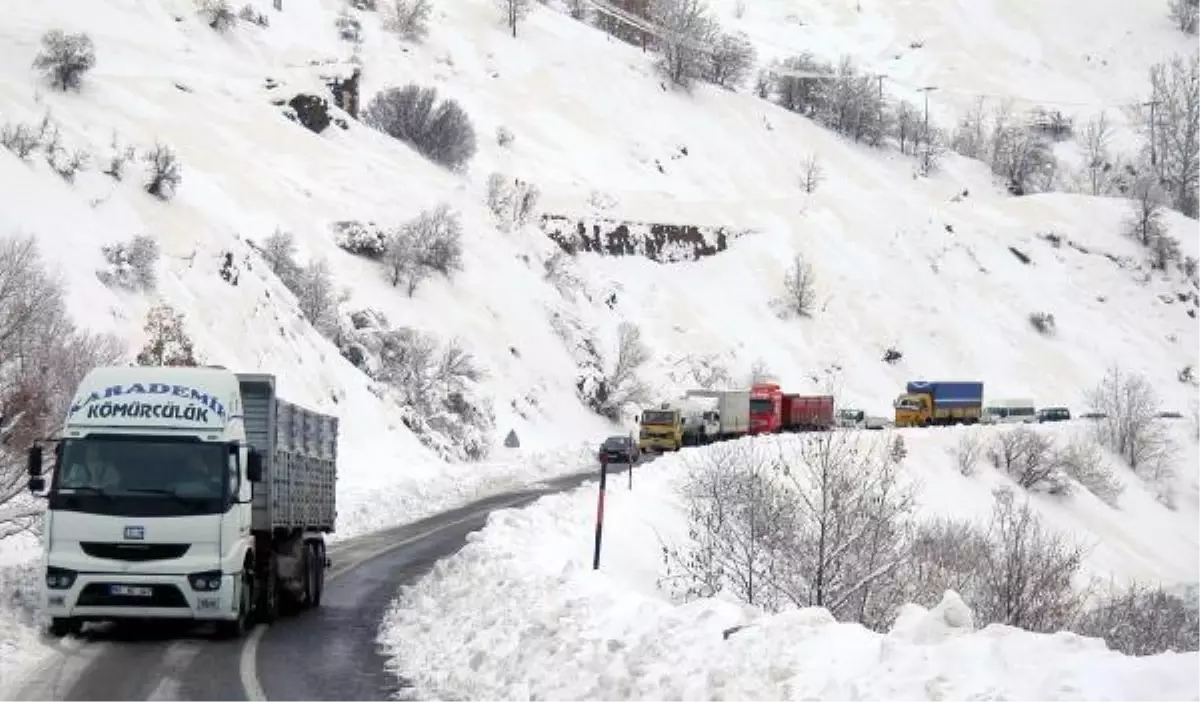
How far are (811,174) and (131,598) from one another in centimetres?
9278

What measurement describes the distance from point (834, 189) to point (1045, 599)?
3145 inches

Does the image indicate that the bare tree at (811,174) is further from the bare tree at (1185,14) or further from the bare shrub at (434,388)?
the bare tree at (1185,14)

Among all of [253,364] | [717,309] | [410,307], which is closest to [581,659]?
[253,364]

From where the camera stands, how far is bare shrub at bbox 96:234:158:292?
37781 mm

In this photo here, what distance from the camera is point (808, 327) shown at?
277ft

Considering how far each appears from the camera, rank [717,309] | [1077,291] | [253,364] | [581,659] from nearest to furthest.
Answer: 1. [581,659]
2. [253,364]
3. [717,309]
4. [1077,291]

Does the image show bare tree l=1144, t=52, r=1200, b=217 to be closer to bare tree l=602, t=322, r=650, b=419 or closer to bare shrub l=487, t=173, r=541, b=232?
bare shrub l=487, t=173, r=541, b=232

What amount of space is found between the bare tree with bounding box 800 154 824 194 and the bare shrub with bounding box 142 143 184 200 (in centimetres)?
6355

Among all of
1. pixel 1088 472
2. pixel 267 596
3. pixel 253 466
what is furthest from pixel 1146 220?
pixel 253 466

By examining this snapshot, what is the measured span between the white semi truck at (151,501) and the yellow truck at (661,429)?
137 feet

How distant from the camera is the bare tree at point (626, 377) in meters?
65.6

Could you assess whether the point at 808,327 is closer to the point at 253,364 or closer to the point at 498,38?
the point at 498,38

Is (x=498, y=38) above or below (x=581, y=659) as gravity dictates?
above

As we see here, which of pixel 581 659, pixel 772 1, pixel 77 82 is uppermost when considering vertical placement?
pixel 772 1
